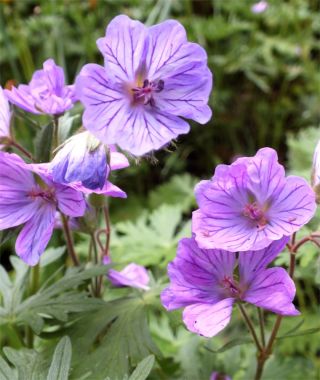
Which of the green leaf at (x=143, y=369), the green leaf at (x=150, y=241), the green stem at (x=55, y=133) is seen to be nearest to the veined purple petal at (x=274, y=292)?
the green leaf at (x=143, y=369)

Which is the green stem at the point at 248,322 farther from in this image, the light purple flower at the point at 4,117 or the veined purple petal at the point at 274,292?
the light purple flower at the point at 4,117

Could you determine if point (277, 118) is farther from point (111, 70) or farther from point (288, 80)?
point (111, 70)

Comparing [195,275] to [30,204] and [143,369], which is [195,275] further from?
[30,204]

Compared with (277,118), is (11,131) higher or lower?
higher

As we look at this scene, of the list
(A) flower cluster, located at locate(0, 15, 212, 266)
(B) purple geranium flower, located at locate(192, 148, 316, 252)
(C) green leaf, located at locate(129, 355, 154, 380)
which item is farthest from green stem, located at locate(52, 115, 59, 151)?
(C) green leaf, located at locate(129, 355, 154, 380)

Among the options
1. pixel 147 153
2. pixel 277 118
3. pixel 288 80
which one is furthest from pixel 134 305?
pixel 288 80

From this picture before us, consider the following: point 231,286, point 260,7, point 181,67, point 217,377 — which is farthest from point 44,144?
point 260,7

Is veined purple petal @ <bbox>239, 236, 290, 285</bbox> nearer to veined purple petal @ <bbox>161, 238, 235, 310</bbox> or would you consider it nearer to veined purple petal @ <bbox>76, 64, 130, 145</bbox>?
veined purple petal @ <bbox>161, 238, 235, 310</bbox>

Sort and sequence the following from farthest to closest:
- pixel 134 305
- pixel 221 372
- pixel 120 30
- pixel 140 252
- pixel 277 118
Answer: pixel 277 118, pixel 140 252, pixel 221 372, pixel 134 305, pixel 120 30
